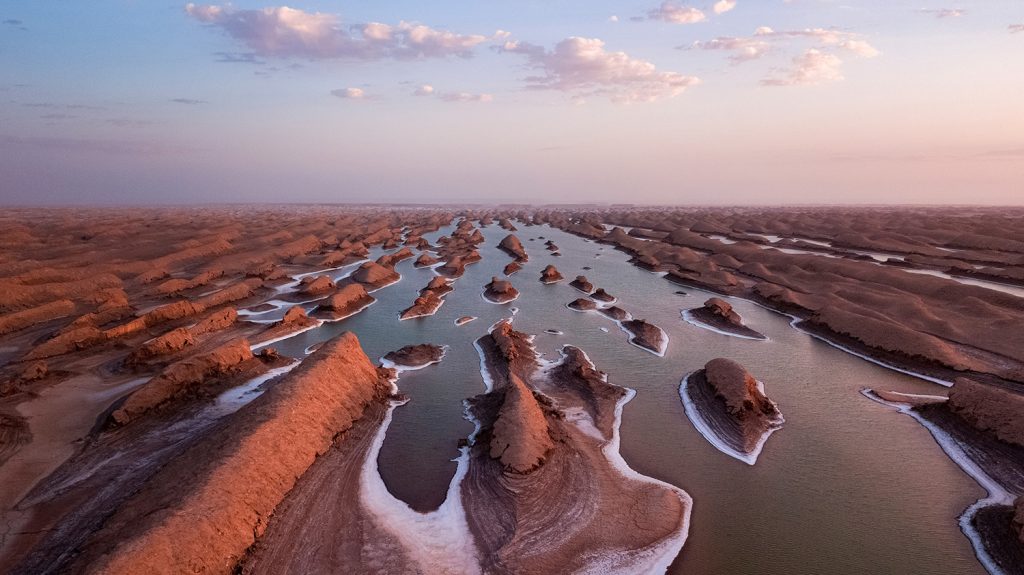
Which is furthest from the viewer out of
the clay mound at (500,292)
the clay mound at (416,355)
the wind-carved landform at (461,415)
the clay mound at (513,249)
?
the clay mound at (513,249)

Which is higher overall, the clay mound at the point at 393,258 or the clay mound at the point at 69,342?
the clay mound at the point at 69,342

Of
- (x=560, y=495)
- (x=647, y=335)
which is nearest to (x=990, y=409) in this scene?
(x=647, y=335)

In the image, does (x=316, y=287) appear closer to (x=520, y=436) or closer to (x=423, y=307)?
(x=423, y=307)

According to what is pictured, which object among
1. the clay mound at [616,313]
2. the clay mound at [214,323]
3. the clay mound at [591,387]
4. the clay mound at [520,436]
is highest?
the clay mound at [520,436]

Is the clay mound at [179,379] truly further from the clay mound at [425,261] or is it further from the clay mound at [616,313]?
the clay mound at [425,261]

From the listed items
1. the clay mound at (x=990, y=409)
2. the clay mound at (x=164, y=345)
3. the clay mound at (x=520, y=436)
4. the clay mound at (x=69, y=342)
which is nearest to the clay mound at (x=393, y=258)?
the clay mound at (x=164, y=345)

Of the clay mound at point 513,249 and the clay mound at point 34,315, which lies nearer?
the clay mound at point 34,315
